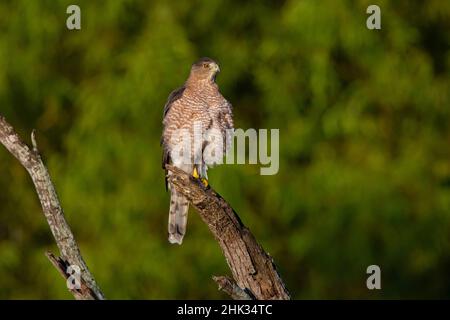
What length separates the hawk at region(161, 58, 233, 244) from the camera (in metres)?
5.90

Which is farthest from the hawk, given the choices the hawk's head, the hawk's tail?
the hawk's tail

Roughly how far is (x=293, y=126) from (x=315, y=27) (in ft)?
3.03

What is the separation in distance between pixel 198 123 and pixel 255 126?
399cm

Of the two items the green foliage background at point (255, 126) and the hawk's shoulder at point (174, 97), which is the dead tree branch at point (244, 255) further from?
the green foliage background at point (255, 126)

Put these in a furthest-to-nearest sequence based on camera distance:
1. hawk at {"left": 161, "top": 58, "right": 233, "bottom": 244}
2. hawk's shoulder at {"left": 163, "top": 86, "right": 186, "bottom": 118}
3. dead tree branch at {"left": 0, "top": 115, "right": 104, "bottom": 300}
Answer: hawk's shoulder at {"left": 163, "top": 86, "right": 186, "bottom": 118}, hawk at {"left": 161, "top": 58, "right": 233, "bottom": 244}, dead tree branch at {"left": 0, "top": 115, "right": 104, "bottom": 300}

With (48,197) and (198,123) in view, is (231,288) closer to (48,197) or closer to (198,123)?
(48,197)

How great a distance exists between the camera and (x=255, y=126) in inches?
388

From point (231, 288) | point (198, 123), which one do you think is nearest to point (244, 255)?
point (231, 288)

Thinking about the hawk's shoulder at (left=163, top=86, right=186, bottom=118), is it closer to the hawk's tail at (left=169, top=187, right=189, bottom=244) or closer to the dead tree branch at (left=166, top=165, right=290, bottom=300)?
the hawk's tail at (left=169, top=187, right=189, bottom=244)

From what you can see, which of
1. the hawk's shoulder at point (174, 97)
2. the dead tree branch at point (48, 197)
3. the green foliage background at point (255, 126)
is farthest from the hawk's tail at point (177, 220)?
the green foliage background at point (255, 126)

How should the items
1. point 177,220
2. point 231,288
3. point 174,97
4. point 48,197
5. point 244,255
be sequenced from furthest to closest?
point 177,220 → point 174,97 → point 244,255 → point 48,197 → point 231,288

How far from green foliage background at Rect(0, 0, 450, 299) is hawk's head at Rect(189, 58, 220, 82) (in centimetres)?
296

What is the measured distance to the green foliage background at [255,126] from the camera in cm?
937

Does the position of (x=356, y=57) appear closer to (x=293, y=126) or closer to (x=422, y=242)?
(x=293, y=126)
